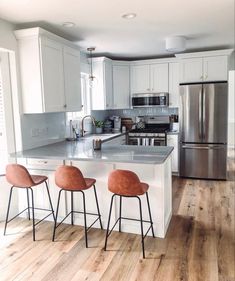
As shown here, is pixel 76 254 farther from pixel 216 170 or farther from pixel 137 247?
pixel 216 170

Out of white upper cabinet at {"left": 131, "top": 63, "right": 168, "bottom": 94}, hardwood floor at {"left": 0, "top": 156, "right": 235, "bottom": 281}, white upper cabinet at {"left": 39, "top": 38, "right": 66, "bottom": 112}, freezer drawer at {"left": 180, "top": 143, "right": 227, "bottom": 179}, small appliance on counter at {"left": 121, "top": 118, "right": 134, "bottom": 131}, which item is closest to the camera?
hardwood floor at {"left": 0, "top": 156, "right": 235, "bottom": 281}

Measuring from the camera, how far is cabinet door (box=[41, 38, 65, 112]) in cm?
329

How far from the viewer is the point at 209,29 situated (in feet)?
12.3

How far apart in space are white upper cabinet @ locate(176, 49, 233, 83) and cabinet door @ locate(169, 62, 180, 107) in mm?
318

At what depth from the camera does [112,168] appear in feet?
9.76

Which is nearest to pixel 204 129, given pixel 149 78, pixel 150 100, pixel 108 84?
pixel 150 100

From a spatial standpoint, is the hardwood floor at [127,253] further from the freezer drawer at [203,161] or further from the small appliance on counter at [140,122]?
the small appliance on counter at [140,122]

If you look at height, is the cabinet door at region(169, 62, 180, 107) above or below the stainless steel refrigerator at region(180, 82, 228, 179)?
above

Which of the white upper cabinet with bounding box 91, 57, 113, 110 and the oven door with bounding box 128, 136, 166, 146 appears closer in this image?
the white upper cabinet with bounding box 91, 57, 113, 110

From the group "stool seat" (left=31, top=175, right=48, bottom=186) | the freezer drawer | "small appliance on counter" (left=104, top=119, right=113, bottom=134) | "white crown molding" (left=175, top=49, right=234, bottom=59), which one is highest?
"white crown molding" (left=175, top=49, right=234, bottom=59)

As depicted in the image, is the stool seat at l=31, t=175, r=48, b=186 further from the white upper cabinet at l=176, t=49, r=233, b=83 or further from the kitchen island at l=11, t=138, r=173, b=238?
the white upper cabinet at l=176, t=49, r=233, b=83

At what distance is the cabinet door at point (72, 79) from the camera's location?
3766mm

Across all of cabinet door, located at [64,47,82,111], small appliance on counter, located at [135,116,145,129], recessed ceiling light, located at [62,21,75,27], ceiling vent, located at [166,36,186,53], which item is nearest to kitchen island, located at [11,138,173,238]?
cabinet door, located at [64,47,82,111]

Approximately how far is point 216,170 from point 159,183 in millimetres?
2586
